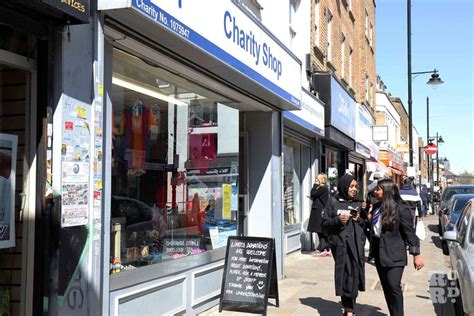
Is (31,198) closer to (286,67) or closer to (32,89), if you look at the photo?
(32,89)

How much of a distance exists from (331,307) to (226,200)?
223cm

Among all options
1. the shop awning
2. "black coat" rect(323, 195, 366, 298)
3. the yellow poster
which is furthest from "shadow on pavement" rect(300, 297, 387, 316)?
the shop awning

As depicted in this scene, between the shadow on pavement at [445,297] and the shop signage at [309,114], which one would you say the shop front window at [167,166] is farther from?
the shadow on pavement at [445,297]

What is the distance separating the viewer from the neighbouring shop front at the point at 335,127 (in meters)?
12.6

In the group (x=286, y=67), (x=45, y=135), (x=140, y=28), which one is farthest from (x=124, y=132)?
(x=286, y=67)

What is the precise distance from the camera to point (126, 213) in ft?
17.1

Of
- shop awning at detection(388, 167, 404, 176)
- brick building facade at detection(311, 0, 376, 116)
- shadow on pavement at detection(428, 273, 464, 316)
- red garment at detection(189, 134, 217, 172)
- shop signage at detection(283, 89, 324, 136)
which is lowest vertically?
shadow on pavement at detection(428, 273, 464, 316)

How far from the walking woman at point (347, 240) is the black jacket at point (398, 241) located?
360mm

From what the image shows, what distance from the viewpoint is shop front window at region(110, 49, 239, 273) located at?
5148 millimetres

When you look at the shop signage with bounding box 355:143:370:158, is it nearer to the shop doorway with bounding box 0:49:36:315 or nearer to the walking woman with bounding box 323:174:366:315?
the walking woman with bounding box 323:174:366:315

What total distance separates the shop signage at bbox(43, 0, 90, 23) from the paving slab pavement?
13.5 feet

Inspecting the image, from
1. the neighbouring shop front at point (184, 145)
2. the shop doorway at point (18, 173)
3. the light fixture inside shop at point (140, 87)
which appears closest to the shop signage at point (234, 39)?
the neighbouring shop front at point (184, 145)

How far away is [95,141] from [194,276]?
109 inches

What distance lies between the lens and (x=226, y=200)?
7.89 m
